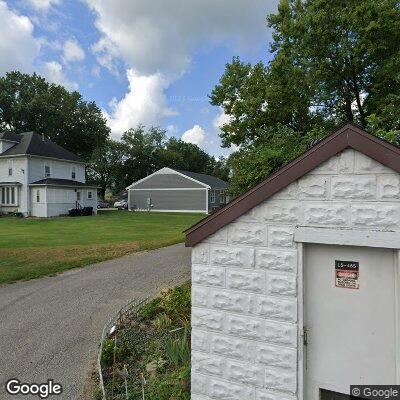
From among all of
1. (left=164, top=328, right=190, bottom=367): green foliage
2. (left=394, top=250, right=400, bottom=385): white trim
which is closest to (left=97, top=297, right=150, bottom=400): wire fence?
(left=164, top=328, right=190, bottom=367): green foliage

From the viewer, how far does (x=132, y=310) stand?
8055 mm

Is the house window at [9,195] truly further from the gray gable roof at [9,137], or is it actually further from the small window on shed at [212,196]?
the small window on shed at [212,196]

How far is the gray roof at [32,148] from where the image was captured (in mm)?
37812

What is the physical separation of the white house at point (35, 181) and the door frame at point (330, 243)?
35.3 metres

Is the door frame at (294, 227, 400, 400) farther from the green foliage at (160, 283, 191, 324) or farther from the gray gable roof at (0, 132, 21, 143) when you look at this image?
the gray gable roof at (0, 132, 21, 143)

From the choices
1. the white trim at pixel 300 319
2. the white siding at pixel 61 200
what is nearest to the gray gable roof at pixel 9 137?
the white siding at pixel 61 200

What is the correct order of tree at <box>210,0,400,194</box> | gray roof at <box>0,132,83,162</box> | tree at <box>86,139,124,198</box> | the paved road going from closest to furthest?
the paved road
tree at <box>210,0,400,194</box>
gray roof at <box>0,132,83,162</box>
tree at <box>86,139,124,198</box>

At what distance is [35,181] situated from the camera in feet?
122

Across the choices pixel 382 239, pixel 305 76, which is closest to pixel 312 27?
pixel 305 76

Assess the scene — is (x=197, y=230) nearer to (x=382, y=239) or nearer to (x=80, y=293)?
(x=382, y=239)

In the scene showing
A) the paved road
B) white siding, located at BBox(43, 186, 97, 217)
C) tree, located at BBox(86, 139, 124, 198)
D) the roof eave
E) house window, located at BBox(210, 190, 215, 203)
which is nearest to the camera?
the roof eave

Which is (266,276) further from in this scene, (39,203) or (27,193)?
(27,193)

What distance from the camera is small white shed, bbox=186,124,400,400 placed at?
3582 millimetres

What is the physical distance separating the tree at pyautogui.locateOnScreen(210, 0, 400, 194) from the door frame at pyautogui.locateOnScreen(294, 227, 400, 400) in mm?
11065
